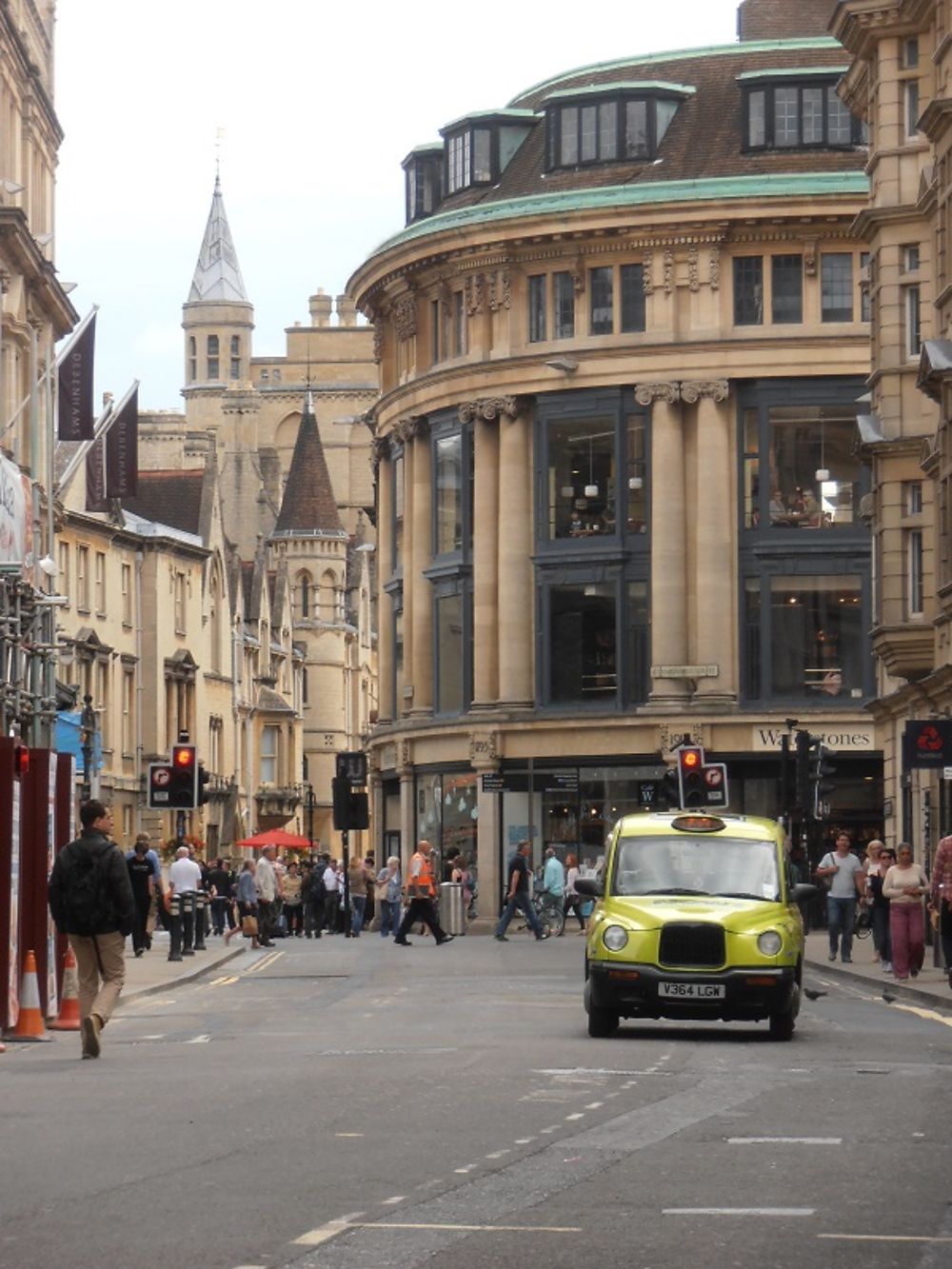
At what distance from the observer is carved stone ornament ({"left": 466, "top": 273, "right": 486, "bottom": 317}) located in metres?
68.8

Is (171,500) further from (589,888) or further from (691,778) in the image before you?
(589,888)

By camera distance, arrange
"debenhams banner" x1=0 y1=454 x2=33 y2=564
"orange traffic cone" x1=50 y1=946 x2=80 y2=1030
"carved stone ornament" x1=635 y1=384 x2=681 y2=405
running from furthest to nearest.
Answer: "carved stone ornament" x1=635 y1=384 x2=681 y2=405, "debenhams banner" x1=0 y1=454 x2=33 y2=564, "orange traffic cone" x1=50 y1=946 x2=80 y2=1030

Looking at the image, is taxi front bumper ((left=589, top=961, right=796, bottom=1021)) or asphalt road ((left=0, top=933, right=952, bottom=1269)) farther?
taxi front bumper ((left=589, top=961, right=796, bottom=1021))

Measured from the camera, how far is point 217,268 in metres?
200

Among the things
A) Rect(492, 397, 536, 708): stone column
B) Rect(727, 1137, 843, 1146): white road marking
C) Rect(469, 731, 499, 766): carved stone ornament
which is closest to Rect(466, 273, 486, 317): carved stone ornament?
Rect(492, 397, 536, 708): stone column

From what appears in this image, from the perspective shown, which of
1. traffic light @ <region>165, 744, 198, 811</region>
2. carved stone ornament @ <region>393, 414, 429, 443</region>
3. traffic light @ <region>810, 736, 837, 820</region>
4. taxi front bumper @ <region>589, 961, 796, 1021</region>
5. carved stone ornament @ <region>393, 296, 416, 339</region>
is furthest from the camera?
carved stone ornament @ <region>393, 296, 416, 339</region>

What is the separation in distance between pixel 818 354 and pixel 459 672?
11756 millimetres

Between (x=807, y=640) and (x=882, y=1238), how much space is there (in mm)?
55572

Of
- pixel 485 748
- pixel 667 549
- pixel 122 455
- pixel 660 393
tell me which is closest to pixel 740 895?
pixel 122 455

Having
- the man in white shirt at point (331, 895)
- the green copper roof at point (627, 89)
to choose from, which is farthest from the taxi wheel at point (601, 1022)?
the green copper roof at point (627, 89)

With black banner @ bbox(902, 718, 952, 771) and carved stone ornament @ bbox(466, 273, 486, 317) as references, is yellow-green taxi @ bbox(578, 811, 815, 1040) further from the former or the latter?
carved stone ornament @ bbox(466, 273, 486, 317)

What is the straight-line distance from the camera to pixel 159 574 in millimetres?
93688

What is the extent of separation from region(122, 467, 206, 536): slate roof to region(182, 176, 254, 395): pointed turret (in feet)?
286

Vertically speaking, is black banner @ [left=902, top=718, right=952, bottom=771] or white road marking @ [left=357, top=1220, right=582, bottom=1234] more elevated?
black banner @ [left=902, top=718, right=952, bottom=771]
